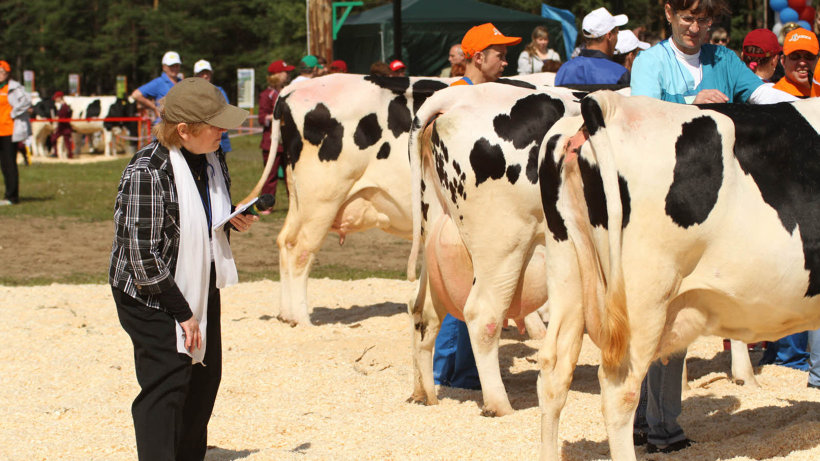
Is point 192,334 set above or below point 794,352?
above

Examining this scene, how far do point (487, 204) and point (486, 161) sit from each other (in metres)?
0.24

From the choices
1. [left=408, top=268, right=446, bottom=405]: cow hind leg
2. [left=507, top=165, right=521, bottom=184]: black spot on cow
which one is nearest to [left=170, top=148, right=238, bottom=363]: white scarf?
[left=507, top=165, right=521, bottom=184]: black spot on cow

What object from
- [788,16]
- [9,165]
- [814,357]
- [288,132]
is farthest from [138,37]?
[814,357]

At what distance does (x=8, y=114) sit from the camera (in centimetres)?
1577

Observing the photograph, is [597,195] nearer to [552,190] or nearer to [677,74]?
[552,190]

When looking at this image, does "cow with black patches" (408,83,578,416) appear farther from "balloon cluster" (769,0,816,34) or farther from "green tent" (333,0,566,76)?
"green tent" (333,0,566,76)

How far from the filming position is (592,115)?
13.2ft

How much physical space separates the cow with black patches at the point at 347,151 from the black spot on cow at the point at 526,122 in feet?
7.29

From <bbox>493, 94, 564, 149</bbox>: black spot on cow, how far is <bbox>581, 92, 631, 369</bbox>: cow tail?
4.80 ft

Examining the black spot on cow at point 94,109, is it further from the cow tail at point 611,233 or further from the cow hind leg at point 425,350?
the cow tail at point 611,233

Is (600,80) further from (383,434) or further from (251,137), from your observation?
(251,137)

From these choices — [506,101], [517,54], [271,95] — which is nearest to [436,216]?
[506,101]

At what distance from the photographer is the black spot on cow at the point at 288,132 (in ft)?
26.8

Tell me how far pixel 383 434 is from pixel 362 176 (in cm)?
324
